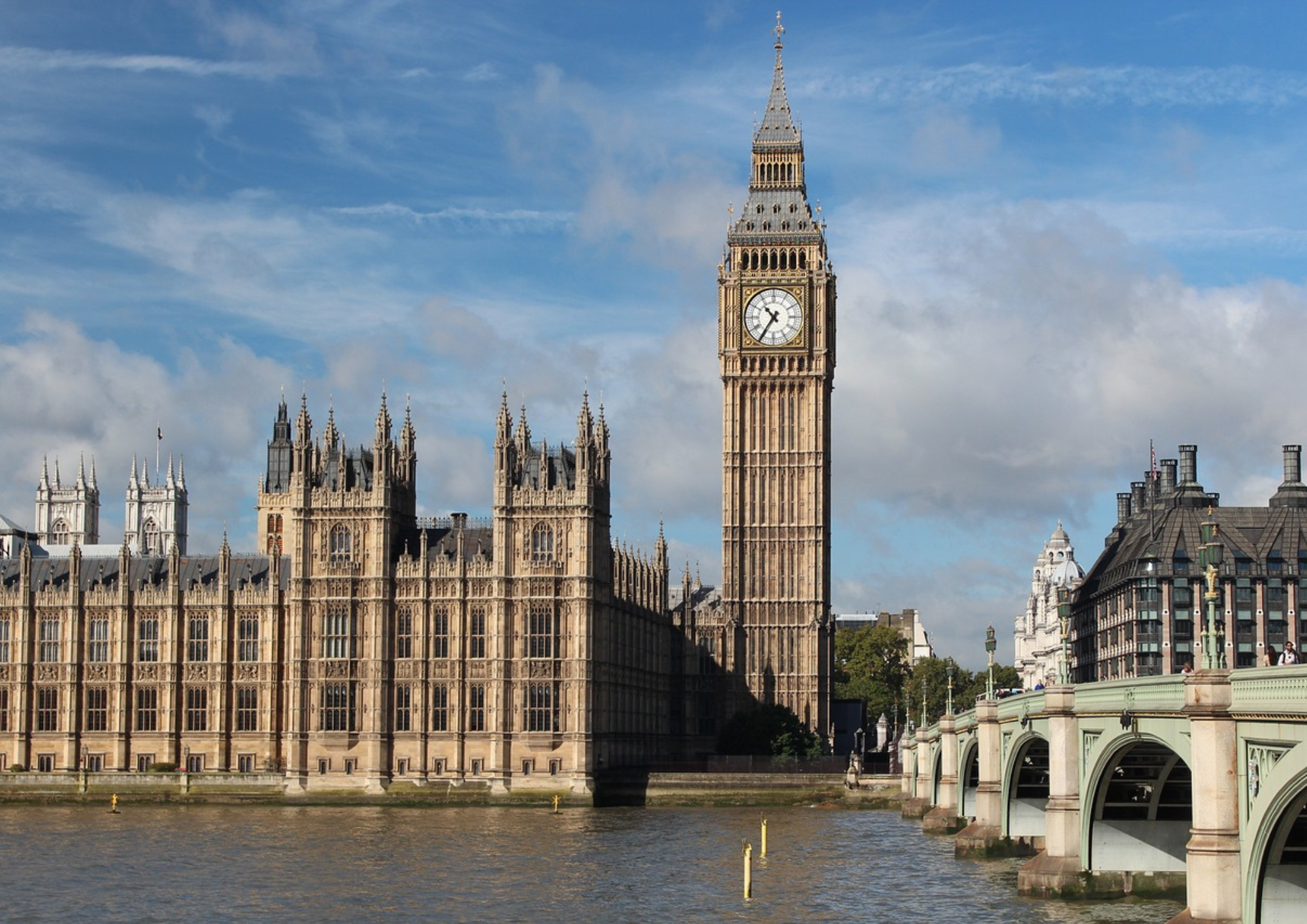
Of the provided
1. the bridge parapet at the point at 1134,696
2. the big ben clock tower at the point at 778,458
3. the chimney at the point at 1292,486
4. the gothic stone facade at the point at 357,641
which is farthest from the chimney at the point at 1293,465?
the bridge parapet at the point at 1134,696

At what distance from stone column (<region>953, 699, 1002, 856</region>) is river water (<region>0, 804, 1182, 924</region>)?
3.70 feet

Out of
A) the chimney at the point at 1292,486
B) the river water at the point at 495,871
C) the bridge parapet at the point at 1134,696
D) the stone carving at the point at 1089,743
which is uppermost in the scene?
the chimney at the point at 1292,486

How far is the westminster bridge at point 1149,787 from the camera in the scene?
132ft

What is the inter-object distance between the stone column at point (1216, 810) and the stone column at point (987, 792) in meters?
33.9

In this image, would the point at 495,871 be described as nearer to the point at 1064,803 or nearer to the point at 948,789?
the point at 1064,803

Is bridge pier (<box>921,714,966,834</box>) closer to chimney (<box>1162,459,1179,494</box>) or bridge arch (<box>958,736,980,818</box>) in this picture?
bridge arch (<box>958,736,980,818</box>)

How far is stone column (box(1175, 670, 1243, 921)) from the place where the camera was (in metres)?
42.3

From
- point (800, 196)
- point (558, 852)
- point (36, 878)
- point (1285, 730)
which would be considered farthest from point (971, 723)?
point (800, 196)

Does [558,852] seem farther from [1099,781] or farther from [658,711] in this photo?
[658,711]

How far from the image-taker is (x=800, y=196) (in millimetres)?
151750

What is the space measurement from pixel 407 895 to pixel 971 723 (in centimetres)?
2881

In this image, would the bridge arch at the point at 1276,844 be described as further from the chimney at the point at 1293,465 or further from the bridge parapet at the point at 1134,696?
the chimney at the point at 1293,465

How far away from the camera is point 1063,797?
59.7 m

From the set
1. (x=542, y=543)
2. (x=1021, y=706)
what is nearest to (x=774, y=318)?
(x=542, y=543)
